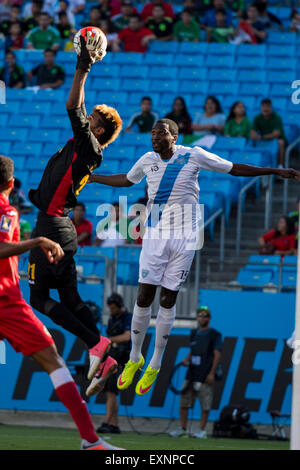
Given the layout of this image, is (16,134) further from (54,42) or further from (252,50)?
(252,50)

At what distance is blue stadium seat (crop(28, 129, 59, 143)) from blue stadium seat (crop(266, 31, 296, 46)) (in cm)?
497

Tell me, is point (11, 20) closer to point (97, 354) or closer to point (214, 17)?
point (214, 17)

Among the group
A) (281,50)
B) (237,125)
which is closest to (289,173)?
(237,125)

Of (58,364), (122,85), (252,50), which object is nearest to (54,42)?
(122,85)

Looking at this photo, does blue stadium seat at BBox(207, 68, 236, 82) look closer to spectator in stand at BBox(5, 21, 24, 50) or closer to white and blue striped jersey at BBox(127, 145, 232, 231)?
spectator in stand at BBox(5, 21, 24, 50)

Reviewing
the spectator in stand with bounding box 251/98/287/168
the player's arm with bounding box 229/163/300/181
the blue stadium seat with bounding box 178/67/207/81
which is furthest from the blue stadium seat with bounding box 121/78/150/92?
the player's arm with bounding box 229/163/300/181

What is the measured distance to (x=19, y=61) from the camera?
22094mm

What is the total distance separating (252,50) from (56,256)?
13742 millimetres

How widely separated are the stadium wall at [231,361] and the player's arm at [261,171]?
6.11 m

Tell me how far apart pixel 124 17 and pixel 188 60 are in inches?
87.2

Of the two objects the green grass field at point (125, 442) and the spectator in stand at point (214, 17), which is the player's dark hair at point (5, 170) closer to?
the green grass field at point (125, 442)

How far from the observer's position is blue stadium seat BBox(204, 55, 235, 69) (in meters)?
20.3

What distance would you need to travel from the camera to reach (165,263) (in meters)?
9.77

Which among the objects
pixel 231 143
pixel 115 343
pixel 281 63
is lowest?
pixel 115 343
